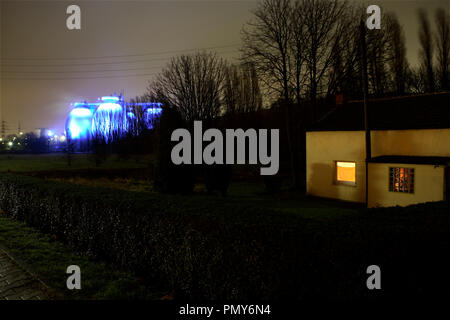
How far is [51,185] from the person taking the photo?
31.7ft

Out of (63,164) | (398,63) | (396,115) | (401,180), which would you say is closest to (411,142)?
(401,180)

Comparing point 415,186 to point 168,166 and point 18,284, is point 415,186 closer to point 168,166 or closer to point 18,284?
point 168,166

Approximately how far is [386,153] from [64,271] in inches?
588

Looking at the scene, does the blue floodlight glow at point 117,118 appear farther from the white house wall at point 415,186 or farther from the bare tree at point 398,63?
the white house wall at point 415,186

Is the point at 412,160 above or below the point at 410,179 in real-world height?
above

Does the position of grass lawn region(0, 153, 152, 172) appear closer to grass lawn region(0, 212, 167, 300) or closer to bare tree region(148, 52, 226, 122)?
bare tree region(148, 52, 226, 122)

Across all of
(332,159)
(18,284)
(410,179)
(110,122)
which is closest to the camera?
(18,284)

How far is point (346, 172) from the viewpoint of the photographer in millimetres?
17266

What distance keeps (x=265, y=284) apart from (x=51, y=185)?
8341 millimetres

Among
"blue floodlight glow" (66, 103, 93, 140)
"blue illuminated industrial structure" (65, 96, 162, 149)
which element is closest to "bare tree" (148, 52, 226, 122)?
"blue illuminated industrial structure" (65, 96, 162, 149)

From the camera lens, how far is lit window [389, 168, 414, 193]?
13.5 m
